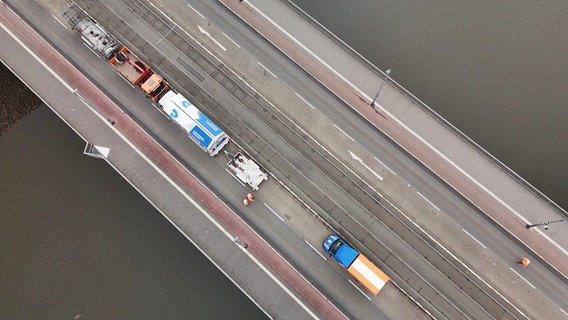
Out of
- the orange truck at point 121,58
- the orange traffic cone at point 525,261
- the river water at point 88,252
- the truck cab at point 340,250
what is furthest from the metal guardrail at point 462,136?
the river water at point 88,252

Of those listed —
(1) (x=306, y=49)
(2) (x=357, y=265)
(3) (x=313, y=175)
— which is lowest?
(2) (x=357, y=265)

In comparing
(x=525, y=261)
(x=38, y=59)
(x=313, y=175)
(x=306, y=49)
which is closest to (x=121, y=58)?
(x=38, y=59)

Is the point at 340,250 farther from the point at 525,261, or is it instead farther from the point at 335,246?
the point at 525,261

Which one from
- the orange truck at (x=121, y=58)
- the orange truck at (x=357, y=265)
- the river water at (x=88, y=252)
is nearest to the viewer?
the orange truck at (x=357, y=265)

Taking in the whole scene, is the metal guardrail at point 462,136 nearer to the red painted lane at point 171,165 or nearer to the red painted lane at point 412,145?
the red painted lane at point 412,145

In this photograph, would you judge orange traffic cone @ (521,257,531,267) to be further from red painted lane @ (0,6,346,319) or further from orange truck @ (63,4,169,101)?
orange truck @ (63,4,169,101)

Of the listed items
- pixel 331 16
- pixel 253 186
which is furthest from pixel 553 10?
pixel 253 186

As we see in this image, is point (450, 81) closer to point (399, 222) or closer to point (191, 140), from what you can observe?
point (399, 222)
